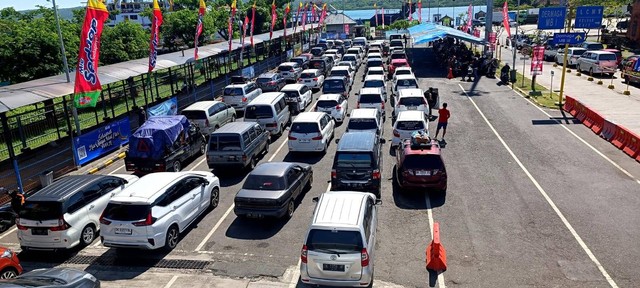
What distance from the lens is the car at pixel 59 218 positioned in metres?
11.8

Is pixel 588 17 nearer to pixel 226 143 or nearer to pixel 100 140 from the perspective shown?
pixel 226 143

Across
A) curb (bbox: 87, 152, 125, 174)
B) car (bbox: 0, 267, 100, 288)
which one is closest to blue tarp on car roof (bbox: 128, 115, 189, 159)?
curb (bbox: 87, 152, 125, 174)

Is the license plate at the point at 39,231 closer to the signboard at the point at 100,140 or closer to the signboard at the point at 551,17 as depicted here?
the signboard at the point at 100,140

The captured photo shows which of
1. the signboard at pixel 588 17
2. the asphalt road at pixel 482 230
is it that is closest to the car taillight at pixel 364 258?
the asphalt road at pixel 482 230

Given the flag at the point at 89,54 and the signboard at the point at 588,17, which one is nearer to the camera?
the flag at the point at 89,54

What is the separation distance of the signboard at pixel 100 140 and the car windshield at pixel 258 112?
6.11 metres

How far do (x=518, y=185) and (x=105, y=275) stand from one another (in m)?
12.7

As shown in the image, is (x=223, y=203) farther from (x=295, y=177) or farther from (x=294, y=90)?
(x=294, y=90)

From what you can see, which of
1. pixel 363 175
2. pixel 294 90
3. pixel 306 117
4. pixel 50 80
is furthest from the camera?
pixel 294 90

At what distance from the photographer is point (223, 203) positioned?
15125mm

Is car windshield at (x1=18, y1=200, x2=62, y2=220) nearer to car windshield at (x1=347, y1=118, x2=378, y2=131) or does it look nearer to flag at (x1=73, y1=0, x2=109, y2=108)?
flag at (x1=73, y1=0, x2=109, y2=108)

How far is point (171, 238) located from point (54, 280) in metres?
3.46

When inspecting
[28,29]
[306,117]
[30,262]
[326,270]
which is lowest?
[30,262]

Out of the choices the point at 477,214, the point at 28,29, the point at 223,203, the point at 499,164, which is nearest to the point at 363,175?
the point at 477,214
